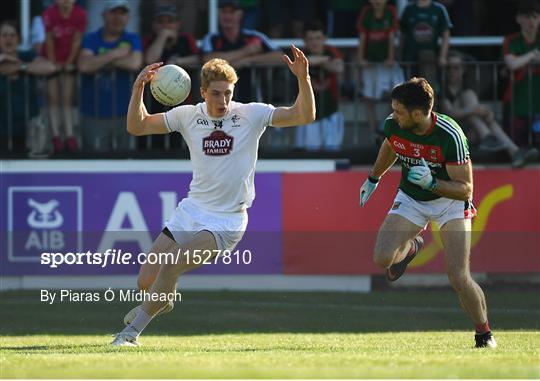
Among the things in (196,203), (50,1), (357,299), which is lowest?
(357,299)

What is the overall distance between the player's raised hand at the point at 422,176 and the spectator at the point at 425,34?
6026 mm

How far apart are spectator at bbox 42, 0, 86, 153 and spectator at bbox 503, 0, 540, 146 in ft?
18.0

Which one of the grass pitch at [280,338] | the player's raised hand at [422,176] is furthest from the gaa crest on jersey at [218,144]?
the grass pitch at [280,338]

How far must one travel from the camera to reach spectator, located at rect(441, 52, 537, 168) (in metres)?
16.2

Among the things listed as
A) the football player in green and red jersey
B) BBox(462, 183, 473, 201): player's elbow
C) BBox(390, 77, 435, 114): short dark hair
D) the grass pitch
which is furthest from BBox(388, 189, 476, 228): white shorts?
the grass pitch

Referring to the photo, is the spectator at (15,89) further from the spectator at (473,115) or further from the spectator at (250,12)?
the spectator at (473,115)

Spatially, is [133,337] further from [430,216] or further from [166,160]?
[166,160]

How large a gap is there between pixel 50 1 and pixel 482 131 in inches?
247

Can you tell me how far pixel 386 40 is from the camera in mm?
16781

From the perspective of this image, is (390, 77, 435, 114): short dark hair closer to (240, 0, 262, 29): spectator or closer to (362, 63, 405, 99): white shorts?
(362, 63, 405, 99): white shorts

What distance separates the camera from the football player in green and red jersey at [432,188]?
10.5 meters

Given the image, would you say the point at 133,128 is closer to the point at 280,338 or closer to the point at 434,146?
the point at 434,146

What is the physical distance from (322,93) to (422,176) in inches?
249

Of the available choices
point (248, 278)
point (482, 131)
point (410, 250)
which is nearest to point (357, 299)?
point (248, 278)
